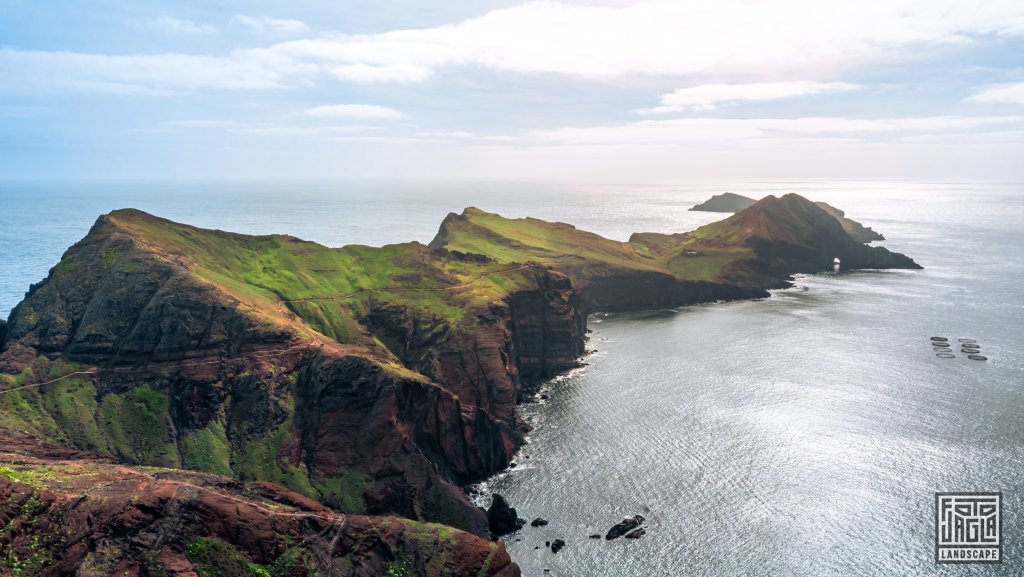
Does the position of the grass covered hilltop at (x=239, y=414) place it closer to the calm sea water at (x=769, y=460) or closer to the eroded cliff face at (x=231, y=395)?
the eroded cliff face at (x=231, y=395)

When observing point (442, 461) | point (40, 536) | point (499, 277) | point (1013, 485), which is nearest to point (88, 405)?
point (40, 536)

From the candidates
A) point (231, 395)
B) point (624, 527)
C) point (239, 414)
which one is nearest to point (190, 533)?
point (239, 414)

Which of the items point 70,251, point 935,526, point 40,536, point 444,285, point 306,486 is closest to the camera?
point 40,536

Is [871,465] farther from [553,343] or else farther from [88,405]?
[88,405]

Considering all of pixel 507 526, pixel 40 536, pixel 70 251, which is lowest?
pixel 507 526

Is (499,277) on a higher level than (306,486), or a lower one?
higher
